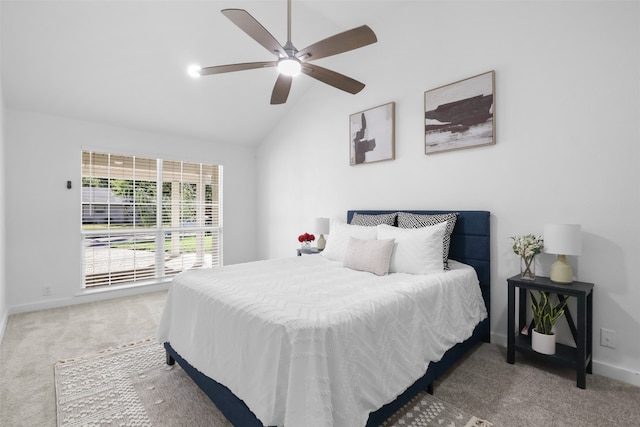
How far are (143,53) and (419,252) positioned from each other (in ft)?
11.1

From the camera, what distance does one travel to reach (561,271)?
7.20 feet

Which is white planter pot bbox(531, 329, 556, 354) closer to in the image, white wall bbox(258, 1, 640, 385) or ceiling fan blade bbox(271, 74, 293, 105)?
white wall bbox(258, 1, 640, 385)

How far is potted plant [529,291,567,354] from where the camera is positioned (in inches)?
86.2

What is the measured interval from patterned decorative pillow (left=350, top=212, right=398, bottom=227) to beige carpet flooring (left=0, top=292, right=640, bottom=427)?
1.36 meters

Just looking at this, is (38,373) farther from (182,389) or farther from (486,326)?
(486,326)

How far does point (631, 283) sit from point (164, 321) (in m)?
3.31

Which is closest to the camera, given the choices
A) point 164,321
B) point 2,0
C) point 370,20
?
point 164,321

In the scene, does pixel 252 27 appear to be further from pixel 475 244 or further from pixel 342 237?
pixel 475 244

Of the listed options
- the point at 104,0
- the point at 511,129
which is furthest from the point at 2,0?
the point at 511,129

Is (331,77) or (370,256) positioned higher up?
(331,77)

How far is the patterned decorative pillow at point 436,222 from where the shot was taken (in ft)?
8.75

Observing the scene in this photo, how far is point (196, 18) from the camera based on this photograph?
3041 millimetres

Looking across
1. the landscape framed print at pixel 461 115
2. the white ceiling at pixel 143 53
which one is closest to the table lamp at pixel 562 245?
the landscape framed print at pixel 461 115

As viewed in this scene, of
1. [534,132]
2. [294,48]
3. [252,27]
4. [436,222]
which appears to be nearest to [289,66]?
[294,48]
